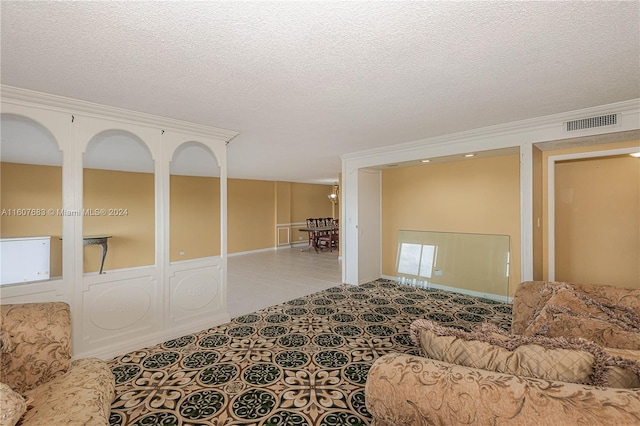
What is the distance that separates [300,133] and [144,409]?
10.9 ft

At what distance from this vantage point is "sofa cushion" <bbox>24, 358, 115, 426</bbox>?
138 centimetres

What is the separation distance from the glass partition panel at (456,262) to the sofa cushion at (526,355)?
3.76 meters

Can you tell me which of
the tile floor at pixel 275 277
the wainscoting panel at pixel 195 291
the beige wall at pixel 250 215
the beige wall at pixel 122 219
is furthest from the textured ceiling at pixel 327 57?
the beige wall at pixel 250 215

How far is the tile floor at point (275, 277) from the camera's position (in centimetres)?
473

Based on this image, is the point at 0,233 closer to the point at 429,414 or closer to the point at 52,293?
the point at 52,293

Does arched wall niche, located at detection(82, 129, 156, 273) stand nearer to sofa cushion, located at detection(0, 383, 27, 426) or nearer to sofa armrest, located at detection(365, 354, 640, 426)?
sofa cushion, located at detection(0, 383, 27, 426)

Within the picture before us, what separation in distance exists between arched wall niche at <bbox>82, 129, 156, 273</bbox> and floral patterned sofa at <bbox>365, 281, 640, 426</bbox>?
3.19 m

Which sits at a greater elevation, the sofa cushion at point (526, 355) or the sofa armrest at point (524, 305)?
the sofa cushion at point (526, 355)

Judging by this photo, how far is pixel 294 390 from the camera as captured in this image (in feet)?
7.70

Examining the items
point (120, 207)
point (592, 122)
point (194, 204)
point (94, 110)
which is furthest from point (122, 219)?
point (592, 122)

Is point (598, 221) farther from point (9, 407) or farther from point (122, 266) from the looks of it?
point (122, 266)

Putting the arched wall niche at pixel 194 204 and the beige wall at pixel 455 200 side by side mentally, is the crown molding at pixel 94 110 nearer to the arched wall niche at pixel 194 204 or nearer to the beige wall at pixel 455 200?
the arched wall niche at pixel 194 204

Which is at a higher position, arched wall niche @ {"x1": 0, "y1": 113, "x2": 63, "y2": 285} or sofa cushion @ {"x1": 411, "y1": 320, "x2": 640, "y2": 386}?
arched wall niche @ {"x1": 0, "y1": 113, "x2": 63, "y2": 285}

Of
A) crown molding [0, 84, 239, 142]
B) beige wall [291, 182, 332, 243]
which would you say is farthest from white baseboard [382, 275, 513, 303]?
beige wall [291, 182, 332, 243]
